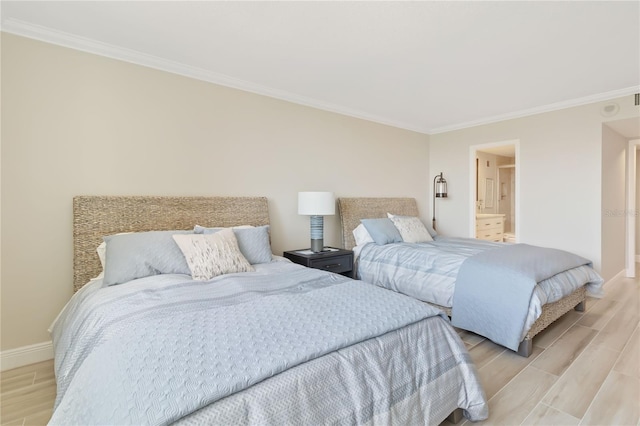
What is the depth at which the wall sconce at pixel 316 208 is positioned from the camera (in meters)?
3.35

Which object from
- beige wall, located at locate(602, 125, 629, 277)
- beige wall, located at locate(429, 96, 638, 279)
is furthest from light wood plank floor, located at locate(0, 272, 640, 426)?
beige wall, located at locate(602, 125, 629, 277)

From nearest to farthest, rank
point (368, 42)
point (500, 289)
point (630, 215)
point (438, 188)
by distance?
1. point (368, 42)
2. point (500, 289)
3. point (630, 215)
4. point (438, 188)

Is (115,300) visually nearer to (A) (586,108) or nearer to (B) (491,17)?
(B) (491,17)

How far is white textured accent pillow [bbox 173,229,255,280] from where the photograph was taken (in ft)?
7.36

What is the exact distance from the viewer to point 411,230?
4.16 meters

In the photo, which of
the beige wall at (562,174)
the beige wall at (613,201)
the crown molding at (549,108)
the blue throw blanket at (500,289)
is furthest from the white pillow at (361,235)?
the beige wall at (613,201)

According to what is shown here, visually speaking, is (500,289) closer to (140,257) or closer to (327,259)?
(327,259)

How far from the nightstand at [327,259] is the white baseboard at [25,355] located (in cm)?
213

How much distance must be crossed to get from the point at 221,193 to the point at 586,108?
448cm

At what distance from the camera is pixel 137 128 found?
8.77 feet

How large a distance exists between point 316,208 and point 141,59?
82.4 inches

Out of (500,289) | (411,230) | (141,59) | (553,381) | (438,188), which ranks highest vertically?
(141,59)

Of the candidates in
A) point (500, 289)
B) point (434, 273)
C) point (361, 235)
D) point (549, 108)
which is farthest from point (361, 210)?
point (549, 108)

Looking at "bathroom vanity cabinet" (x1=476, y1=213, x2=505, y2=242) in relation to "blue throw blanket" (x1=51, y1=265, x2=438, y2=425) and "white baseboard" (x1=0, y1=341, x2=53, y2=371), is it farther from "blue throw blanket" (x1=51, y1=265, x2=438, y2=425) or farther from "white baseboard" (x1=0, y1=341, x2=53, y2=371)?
"white baseboard" (x1=0, y1=341, x2=53, y2=371)
